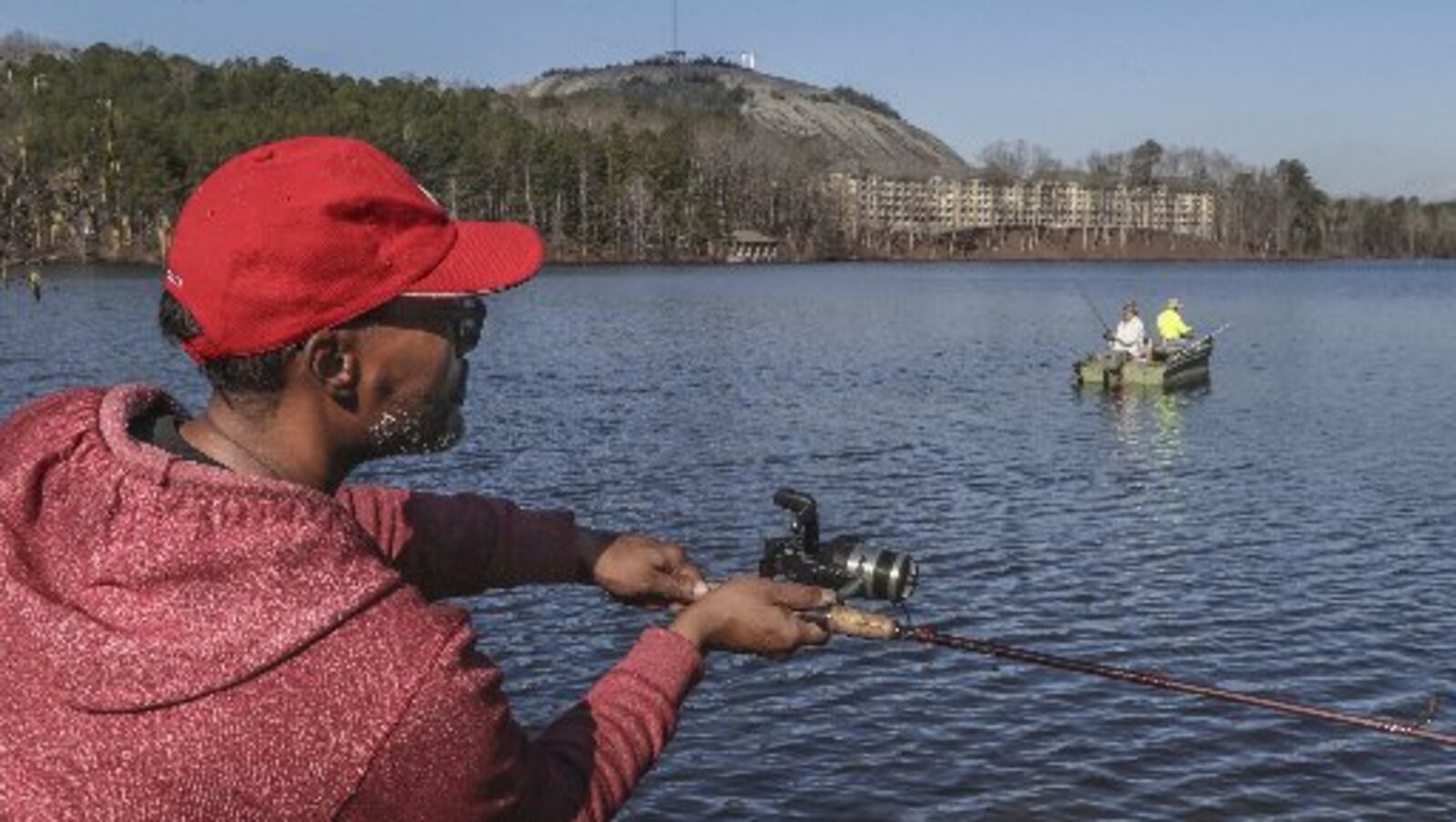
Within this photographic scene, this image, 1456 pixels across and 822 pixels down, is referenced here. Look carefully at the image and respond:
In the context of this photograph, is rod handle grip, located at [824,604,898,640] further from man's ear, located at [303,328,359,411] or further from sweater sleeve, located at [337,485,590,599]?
man's ear, located at [303,328,359,411]

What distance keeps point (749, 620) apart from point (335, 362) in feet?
Answer: 3.70

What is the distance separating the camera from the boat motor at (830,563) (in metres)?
4.46

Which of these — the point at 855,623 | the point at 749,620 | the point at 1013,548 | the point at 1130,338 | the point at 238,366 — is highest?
the point at 238,366

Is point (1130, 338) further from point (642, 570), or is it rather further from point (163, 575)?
point (163, 575)

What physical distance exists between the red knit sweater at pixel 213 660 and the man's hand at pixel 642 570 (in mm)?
1580

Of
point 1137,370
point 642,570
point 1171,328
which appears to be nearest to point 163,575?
point 642,570

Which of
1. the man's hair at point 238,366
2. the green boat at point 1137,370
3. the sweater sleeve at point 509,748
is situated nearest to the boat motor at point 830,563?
the sweater sleeve at point 509,748

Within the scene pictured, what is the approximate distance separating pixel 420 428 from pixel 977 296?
4569 inches

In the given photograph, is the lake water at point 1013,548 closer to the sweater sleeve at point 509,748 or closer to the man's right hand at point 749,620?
the man's right hand at point 749,620

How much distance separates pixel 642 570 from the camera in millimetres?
4168

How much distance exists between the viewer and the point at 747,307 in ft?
315

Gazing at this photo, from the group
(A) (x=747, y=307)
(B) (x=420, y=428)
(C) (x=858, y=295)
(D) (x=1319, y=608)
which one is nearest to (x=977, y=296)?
(C) (x=858, y=295)

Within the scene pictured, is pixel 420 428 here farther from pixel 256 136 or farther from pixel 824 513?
pixel 256 136

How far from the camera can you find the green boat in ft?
147
